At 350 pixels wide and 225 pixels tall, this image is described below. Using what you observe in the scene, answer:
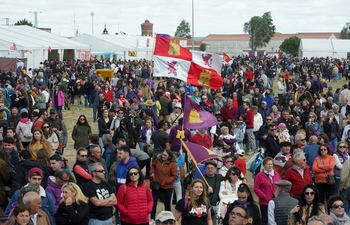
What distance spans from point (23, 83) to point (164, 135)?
12.1 meters

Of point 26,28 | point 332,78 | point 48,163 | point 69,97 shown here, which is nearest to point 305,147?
point 48,163

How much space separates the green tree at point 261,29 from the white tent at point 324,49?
48.8 meters

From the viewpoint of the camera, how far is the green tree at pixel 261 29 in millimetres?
117775

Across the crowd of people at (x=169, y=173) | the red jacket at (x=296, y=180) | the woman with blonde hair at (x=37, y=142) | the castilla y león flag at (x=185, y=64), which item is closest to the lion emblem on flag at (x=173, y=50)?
the castilla y león flag at (x=185, y=64)

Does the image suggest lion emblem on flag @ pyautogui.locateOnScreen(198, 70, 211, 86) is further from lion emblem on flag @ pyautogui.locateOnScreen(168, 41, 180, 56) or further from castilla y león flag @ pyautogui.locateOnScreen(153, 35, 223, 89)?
lion emblem on flag @ pyautogui.locateOnScreen(168, 41, 180, 56)

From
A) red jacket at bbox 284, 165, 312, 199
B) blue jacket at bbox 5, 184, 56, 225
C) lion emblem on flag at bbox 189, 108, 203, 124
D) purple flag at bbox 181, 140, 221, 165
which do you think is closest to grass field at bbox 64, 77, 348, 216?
lion emblem on flag at bbox 189, 108, 203, 124

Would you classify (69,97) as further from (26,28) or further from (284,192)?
(26,28)

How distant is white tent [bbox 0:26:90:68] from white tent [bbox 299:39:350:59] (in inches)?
1178

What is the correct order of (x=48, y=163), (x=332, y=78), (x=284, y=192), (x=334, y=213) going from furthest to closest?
1. (x=332, y=78)
2. (x=48, y=163)
3. (x=284, y=192)
4. (x=334, y=213)

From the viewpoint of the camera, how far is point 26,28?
46688 millimetres

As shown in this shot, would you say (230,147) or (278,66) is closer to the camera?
(230,147)

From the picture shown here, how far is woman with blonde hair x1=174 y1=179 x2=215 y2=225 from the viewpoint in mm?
7059

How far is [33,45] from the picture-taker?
1523 inches

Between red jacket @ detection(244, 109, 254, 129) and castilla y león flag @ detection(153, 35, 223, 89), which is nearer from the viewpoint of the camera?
castilla y león flag @ detection(153, 35, 223, 89)
